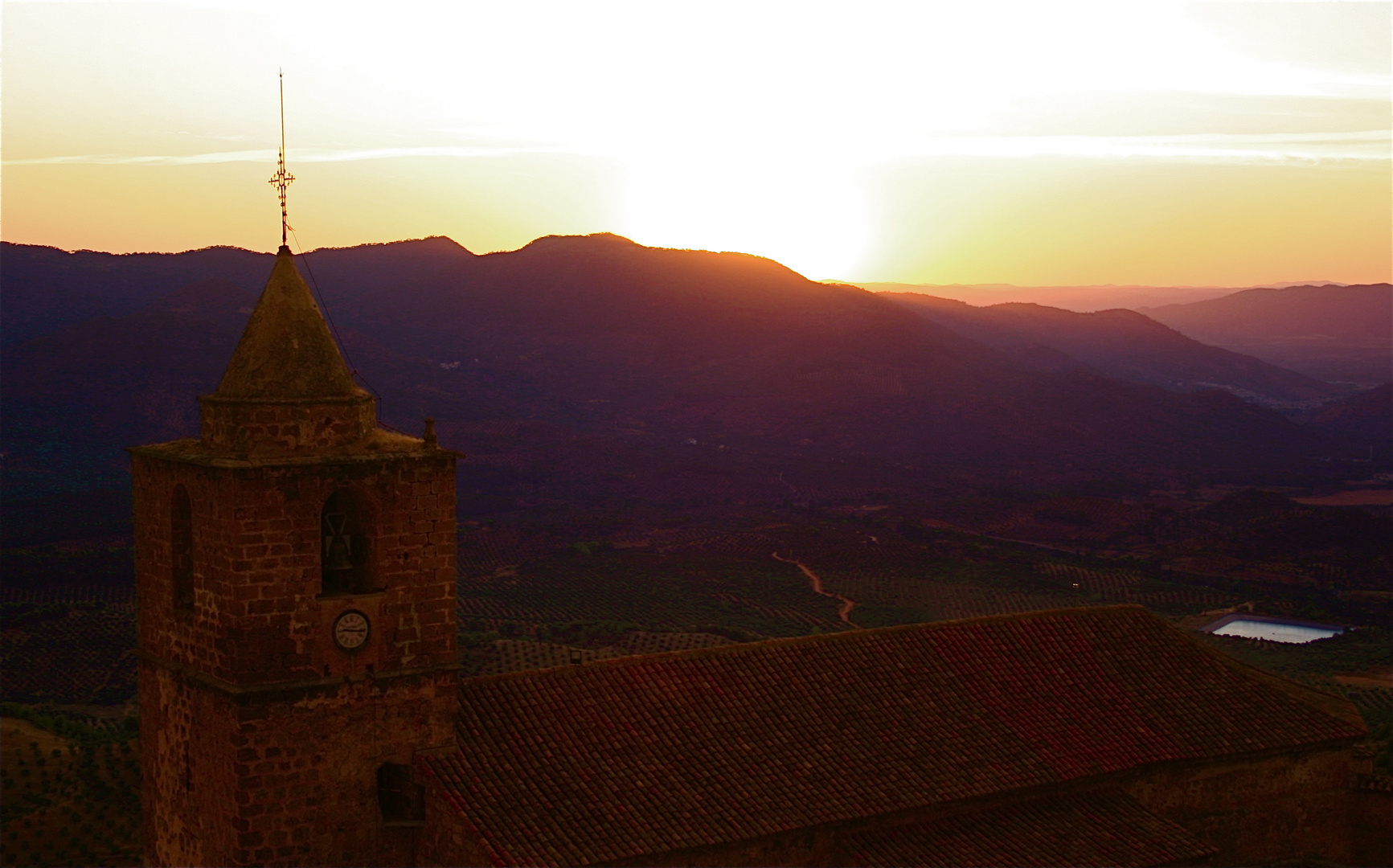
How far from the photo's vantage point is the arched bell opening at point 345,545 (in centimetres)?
1391

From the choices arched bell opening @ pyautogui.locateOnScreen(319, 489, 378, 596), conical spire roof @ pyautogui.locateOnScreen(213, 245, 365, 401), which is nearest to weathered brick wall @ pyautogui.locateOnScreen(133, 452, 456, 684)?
arched bell opening @ pyautogui.locateOnScreen(319, 489, 378, 596)

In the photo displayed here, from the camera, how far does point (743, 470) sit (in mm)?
123750

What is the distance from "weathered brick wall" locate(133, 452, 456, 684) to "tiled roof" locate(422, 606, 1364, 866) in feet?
4.35

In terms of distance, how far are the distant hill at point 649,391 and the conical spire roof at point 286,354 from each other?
91334mm

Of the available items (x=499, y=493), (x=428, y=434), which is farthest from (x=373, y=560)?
(x=499, y=493)

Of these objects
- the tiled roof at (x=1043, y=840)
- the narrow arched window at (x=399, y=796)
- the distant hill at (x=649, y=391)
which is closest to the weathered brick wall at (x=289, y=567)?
the narrow arched window at (x=399, y=796)

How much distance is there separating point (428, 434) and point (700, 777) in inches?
180

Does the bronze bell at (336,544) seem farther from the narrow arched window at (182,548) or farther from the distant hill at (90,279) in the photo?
the distant hill at (90,279)

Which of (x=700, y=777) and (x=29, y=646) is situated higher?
(x=700, y=777)

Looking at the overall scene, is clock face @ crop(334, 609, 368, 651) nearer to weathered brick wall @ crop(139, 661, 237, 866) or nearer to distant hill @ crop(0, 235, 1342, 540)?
weathered brick wall @ crop(139, 661, 237, 866)

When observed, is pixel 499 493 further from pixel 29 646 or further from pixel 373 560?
pixel 373 560

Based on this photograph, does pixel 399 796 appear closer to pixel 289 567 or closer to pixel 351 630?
pixel 351 630

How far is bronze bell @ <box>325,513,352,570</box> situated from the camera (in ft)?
45.6

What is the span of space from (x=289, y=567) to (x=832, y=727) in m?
6.15
